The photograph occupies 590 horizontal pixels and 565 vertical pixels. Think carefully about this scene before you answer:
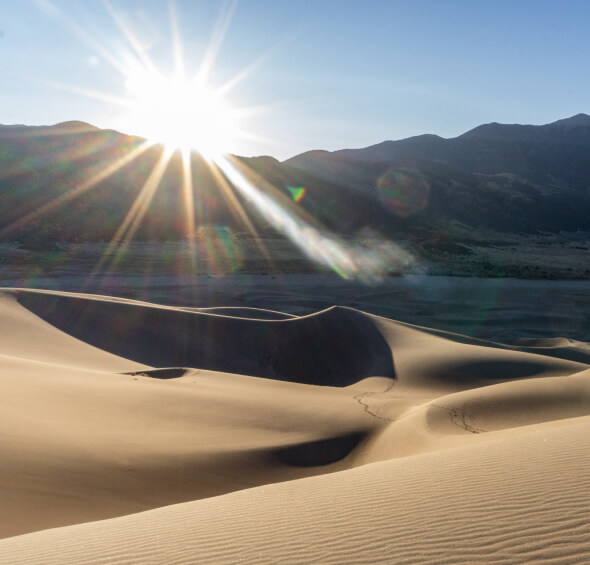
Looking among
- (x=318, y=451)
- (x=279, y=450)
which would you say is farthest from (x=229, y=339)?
(x=279, y=450)

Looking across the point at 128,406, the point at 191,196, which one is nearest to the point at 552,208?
the point at 191,196

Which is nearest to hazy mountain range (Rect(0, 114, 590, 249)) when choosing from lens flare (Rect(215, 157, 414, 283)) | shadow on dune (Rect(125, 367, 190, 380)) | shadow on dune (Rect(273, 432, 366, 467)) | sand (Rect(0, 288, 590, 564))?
lens flare (Rect(215, 157, 414, 283))

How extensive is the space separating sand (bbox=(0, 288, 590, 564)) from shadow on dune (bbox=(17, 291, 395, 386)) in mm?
61

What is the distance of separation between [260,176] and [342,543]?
57.4 m

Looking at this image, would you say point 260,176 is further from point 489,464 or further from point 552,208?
point 489,464

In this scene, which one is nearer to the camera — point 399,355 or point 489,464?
point 489,464

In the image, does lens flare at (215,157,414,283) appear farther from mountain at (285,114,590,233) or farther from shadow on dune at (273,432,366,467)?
shadow on dune at (273,432,366,467)

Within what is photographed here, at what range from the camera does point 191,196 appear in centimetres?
4944

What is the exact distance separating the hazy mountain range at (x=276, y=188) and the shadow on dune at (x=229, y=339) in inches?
983

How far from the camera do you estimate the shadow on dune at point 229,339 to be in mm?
13625

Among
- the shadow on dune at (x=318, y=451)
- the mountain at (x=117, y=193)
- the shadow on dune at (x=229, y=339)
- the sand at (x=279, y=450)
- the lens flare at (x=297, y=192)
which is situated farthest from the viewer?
the lens flare at (x=297, y=192)

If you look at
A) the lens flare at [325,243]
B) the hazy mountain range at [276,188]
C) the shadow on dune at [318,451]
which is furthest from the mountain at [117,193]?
the shadow on dune at [318,451]

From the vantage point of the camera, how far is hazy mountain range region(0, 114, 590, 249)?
4253 centimetres

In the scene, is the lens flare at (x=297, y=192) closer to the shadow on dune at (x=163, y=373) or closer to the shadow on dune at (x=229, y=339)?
the shadow on dune at (x=229, y=339)
